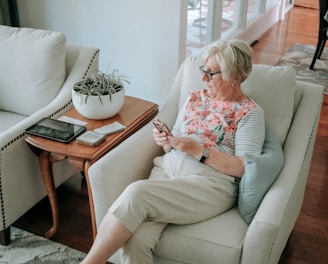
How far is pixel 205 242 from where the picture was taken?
1.67 meters

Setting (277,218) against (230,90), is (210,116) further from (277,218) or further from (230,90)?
A: (277,218)

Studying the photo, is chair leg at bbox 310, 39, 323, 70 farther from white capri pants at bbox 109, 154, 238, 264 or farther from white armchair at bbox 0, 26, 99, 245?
white capri pants at bbox 109, 154, 238, 264

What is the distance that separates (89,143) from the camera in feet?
6.50

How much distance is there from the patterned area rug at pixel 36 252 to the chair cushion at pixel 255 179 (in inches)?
31.9

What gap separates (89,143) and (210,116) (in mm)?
510

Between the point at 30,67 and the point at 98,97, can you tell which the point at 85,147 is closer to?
the point at 98,97

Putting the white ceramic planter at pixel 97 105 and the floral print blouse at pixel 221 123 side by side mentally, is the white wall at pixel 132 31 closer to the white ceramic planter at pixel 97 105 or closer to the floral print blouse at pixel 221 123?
the white ceramic planter at pixel 97 105

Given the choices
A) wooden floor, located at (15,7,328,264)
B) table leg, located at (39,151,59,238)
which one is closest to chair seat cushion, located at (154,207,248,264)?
wooden floor, located at (15,7,328,264)

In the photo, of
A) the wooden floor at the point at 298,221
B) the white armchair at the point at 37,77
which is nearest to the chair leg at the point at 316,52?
the wooden floor at the point at 298,221

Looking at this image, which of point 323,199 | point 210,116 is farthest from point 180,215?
point 323,199

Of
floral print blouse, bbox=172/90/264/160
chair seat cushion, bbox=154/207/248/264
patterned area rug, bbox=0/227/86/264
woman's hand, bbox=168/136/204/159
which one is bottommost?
patterned area rug, bbox=0/227/86/264

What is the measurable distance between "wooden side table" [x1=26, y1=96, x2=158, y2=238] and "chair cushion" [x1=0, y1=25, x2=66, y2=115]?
29 centimetres

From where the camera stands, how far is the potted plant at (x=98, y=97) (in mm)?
2121

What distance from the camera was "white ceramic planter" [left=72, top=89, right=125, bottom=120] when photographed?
6.95 feet
